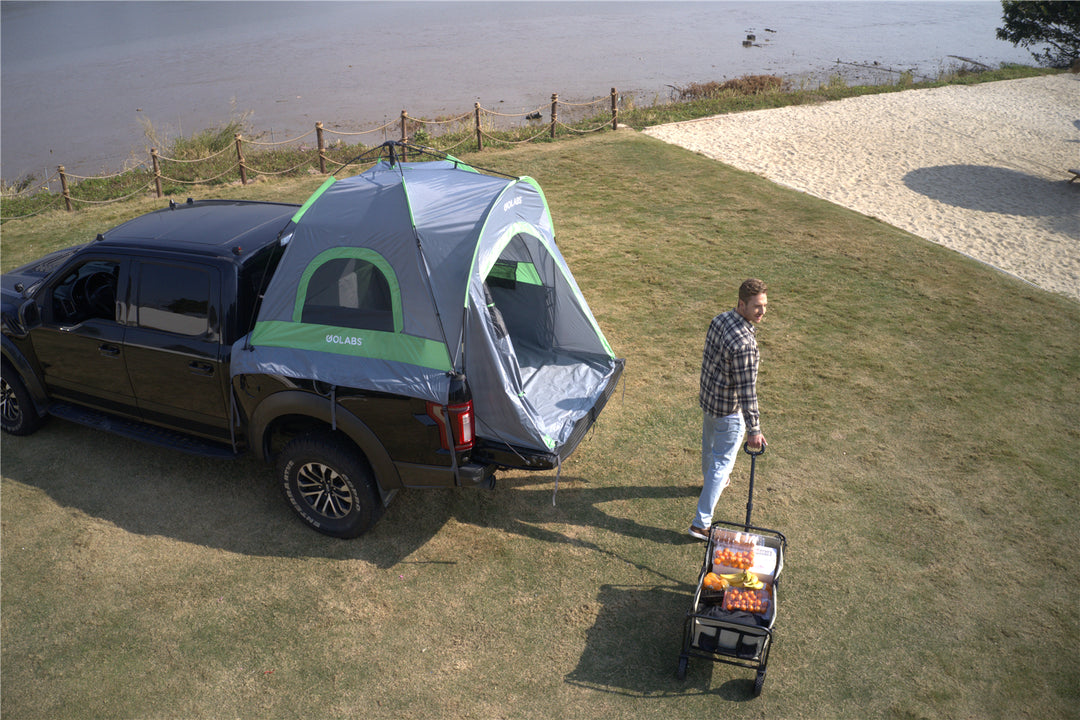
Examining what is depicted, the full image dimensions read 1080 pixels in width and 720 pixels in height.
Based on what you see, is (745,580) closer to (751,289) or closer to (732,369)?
(732,369)

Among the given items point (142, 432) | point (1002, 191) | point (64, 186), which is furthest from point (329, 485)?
point (1002, 191)

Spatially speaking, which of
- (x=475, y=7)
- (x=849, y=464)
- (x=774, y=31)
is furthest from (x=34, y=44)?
(x=849, y=464)

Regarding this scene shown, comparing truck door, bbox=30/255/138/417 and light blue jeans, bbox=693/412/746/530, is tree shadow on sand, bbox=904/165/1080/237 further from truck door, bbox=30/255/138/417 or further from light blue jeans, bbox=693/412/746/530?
truck door, bbox=30/255/138/417

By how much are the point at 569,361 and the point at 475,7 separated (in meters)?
52.8

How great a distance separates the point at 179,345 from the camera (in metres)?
5.54

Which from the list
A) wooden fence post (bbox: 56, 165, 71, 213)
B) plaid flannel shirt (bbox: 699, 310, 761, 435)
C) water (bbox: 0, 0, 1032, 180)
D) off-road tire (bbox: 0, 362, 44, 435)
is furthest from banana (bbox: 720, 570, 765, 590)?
water (bbox: 0, 0, 1032, 180)

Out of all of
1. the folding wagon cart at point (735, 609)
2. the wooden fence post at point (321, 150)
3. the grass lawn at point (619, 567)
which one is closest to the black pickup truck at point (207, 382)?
the grass lawn at point (619, 567)

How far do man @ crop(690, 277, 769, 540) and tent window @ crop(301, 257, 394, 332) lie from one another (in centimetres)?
223

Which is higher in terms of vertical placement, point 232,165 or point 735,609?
point 232,165

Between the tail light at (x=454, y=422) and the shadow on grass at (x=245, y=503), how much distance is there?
3.18 ft

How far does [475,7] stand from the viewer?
53.0 m

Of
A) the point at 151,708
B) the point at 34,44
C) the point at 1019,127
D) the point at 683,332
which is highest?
the point at 34,44

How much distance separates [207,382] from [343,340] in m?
1.14

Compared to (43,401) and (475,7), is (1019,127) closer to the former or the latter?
(43,401)
